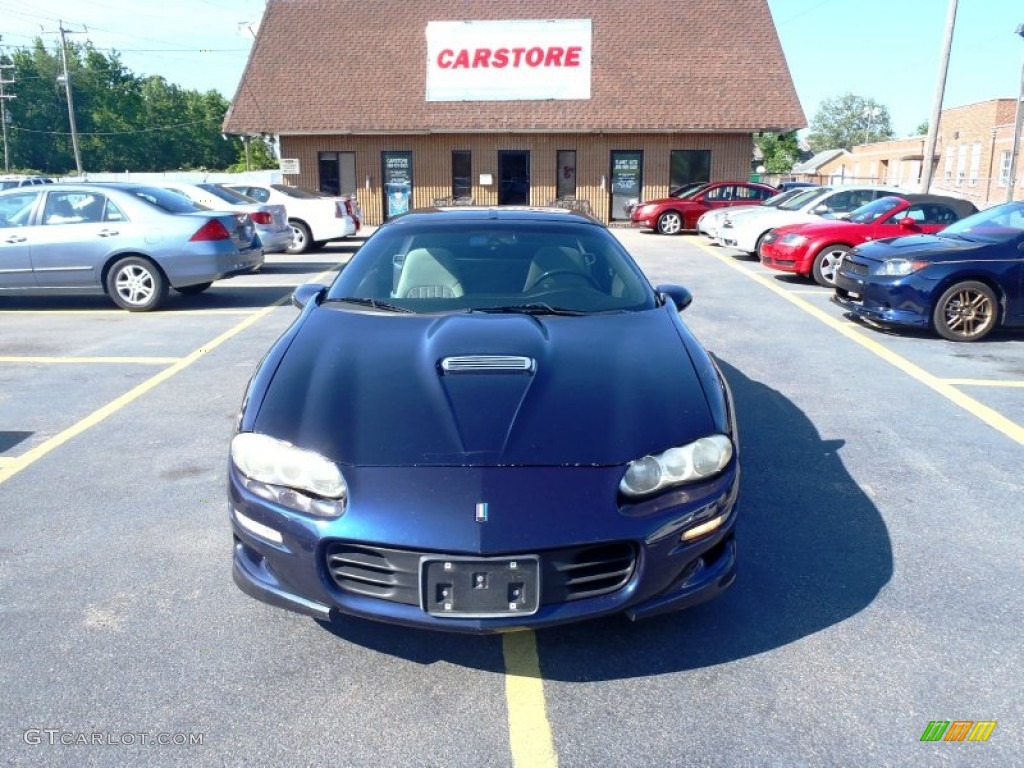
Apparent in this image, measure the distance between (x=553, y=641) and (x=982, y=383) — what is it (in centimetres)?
536

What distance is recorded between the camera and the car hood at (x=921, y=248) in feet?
28.0

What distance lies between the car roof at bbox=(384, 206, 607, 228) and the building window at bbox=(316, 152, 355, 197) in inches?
856

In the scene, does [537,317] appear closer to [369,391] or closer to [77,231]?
[369,391]

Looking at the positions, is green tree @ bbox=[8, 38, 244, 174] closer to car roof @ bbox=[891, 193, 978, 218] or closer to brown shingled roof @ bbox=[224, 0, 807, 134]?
brown shingled roof @ bbox=[224, 0, 807, 134]

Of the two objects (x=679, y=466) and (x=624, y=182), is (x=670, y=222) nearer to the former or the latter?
(x=624, y=182)

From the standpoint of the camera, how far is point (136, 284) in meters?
10.3

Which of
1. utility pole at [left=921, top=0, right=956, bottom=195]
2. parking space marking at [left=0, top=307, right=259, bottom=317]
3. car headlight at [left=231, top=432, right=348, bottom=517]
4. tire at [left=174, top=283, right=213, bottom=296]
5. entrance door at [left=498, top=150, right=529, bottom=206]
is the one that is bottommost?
parking space marking at [left=0, top=307, right=259, bottom=317]

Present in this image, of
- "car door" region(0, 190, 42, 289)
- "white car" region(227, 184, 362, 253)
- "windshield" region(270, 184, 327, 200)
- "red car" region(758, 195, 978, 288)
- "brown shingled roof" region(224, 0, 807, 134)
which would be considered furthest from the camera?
"brown shingled roof" region(224, 0, 807, 134)

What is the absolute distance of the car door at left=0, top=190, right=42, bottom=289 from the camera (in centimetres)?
1002

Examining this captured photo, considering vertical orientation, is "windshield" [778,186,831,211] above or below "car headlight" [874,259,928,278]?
above

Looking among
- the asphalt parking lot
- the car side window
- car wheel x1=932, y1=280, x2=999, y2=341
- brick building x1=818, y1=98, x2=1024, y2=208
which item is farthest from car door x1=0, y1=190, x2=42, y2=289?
brick building x1=818, y1=98, x2=1024, y2=208

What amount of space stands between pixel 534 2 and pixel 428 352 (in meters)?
25.9

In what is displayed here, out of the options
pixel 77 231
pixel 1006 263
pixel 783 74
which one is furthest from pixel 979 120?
pixel 77 231

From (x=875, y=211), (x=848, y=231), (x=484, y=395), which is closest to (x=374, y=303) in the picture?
(x=484, y=395)
